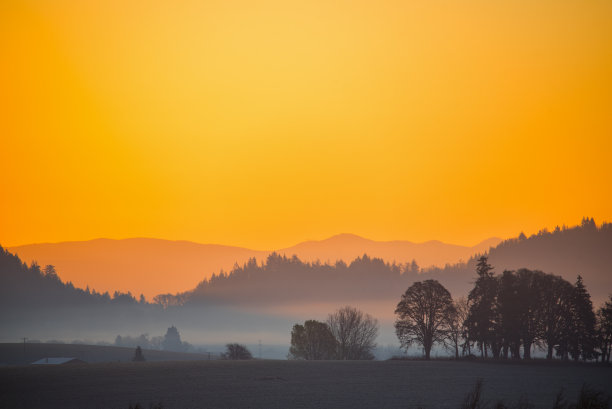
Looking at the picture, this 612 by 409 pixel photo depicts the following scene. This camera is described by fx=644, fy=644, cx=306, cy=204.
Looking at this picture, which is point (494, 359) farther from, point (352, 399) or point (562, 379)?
point (352, 399)

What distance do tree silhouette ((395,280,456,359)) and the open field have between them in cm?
1195

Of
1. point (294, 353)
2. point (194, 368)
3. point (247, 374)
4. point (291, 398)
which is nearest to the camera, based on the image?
point (291, 398)

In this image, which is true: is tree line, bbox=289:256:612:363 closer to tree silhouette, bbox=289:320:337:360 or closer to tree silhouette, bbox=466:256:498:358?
tree silhouette, bbox=466:256:498:358

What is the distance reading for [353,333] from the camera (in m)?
167

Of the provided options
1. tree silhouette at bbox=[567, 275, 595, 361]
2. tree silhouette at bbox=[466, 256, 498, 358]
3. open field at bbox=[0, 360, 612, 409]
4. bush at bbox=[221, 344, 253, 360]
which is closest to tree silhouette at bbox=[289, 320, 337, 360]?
bush at bbox=[221, 344, 253, 360]

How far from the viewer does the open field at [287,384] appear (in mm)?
65250

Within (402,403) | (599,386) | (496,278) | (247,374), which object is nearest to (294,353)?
(496,278)

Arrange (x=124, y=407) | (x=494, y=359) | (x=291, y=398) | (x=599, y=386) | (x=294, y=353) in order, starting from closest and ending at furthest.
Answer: (x=124, y=407) < (x=291, y=398) < (x=599, y=386) < (x=494, y=359) < (x=294, y=353)

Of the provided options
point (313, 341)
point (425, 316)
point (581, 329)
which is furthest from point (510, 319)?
point (313, 341)

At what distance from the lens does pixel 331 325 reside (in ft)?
554

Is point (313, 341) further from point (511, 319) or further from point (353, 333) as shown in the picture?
point (511, 319)

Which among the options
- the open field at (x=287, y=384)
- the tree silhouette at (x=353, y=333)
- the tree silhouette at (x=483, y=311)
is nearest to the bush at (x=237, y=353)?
the tree silhouette at (x=353, y=333)

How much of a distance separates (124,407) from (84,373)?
3329 centimetres

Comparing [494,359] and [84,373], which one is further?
[494,359]
